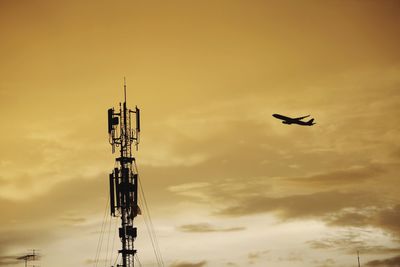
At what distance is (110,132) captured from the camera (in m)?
130

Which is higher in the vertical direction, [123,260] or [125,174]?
[125,174]

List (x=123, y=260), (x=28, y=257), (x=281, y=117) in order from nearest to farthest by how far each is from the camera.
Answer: (x=123, y=260)
(x=281, y=117)
(x=28, y=257)

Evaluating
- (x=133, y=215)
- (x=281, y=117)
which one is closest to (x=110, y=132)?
(x=133, y=215)

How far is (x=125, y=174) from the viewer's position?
418ft

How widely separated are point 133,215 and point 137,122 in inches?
595

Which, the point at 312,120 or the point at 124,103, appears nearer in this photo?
the point at 124,103

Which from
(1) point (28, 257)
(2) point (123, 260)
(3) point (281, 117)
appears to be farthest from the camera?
(1) point (28, 257)

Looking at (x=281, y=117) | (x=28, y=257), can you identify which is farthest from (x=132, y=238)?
(x=28, y=257)

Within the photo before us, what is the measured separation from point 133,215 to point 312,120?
36.0 m

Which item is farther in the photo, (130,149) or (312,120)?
(312,120)

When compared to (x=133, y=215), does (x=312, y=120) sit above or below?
above

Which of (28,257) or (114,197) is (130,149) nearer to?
(114,197)


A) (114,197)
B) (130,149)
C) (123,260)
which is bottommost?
(123,260)

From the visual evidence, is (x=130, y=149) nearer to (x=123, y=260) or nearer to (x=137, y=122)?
(x=137, y=122)
